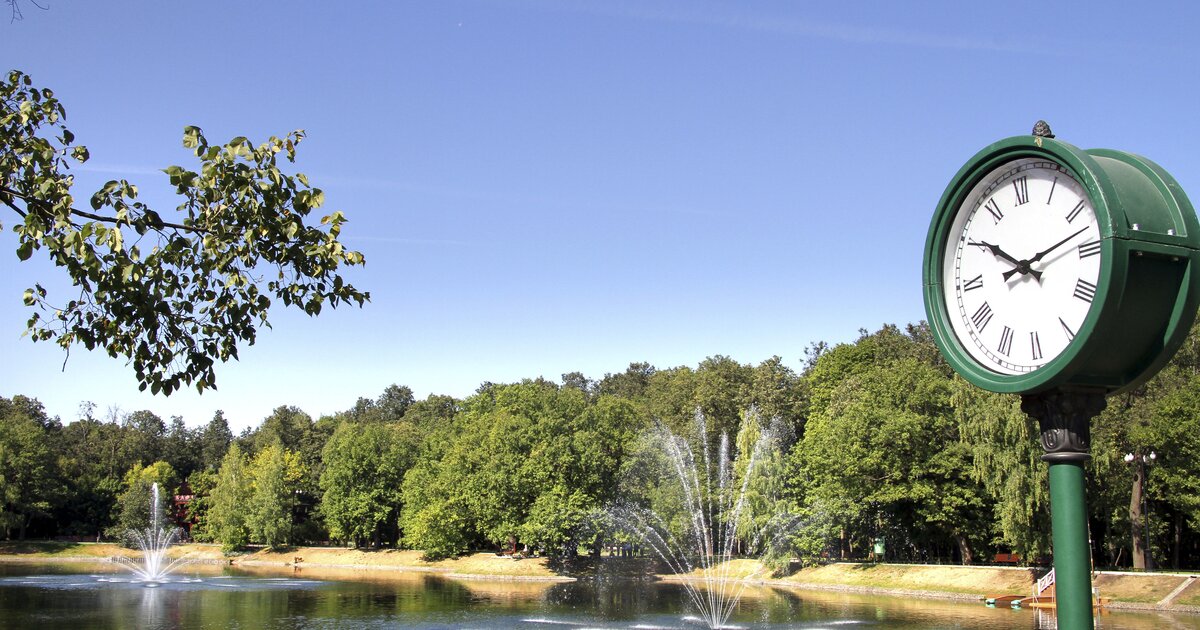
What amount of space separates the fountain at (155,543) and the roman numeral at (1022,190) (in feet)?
195

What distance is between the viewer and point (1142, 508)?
39.4 meters

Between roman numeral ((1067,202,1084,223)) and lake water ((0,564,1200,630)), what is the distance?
27279 millimetres

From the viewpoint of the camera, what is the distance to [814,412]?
54.8 m

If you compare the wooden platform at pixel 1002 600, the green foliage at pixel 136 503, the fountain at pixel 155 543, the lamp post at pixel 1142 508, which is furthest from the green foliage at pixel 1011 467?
the green foliage at pixel 136 503

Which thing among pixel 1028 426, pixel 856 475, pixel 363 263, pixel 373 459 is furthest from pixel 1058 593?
pixel 373 459

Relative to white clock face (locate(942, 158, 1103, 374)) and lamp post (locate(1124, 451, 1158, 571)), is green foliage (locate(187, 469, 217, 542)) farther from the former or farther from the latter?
white clock face (locate(942, 158, 1103, 374))

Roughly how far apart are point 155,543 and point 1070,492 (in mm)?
79070

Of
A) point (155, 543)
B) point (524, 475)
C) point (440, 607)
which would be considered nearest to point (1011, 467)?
point (440, 607)

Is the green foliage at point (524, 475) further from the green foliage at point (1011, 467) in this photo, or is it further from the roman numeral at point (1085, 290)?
the roman numeral at point (1085, 290)

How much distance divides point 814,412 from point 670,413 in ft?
33.6

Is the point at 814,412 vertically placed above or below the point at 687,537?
above

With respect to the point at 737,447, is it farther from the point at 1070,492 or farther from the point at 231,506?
the point at 1070,492

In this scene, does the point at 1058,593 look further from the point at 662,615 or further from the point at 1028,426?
the point at 1028,426

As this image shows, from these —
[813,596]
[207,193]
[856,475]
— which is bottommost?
[813,596]
